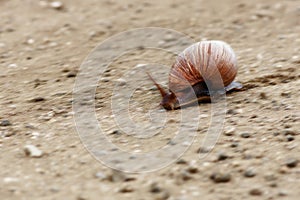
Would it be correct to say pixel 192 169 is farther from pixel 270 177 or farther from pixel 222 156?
pixel 270 177

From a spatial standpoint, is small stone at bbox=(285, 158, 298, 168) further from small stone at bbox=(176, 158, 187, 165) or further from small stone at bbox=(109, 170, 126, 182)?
small stone at bbox=(109, 170, 126, 182)

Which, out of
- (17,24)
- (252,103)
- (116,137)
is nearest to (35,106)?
(116,137)

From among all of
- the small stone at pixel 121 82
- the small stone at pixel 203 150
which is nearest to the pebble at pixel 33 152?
the small stone at pixel 203 150

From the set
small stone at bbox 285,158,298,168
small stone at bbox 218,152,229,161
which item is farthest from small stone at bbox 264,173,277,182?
small stone at bbox 218,152,229,161

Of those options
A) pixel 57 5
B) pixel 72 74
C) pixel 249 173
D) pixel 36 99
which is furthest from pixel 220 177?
pixel 57 5

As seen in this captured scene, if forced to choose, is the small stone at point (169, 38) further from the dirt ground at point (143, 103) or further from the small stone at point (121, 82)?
the small stone at point (121, 82)

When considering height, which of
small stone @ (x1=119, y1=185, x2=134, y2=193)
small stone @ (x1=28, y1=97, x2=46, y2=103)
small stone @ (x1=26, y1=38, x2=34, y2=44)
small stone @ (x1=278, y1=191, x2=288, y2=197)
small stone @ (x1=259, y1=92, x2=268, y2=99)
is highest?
small stone @ (x1=26, y1=38, x2=34, y2=44)

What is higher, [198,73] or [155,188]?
[198,73]
